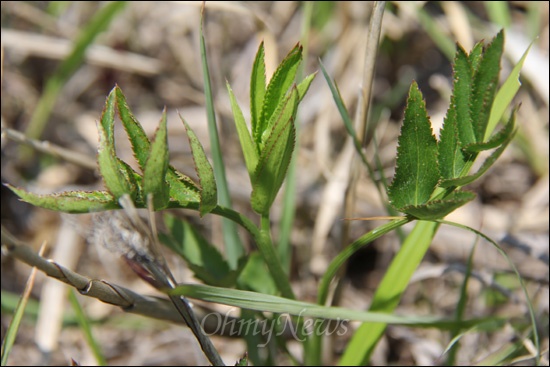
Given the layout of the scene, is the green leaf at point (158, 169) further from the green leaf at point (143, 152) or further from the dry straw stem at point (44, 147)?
the dry straw stem at point (44, 147)

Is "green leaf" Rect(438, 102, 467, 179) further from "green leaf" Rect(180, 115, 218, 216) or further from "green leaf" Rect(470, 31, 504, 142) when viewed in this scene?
"green leaf" Rect(180, 115, 218, 216)

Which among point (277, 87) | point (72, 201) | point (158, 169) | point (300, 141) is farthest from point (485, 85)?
point (300, 141)

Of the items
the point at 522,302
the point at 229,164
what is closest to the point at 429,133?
the point at 522,302

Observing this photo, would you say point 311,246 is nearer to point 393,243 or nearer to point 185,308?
point 393,243

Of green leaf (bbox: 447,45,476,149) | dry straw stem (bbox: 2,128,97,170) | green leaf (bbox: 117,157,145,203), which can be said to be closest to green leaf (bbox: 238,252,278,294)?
green leaf (bbox: 117,157,145,203)

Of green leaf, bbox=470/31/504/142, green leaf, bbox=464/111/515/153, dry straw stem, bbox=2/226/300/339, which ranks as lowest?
dry straw stem, bbox=2/226/300/339

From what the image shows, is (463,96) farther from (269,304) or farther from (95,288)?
(95,288)
